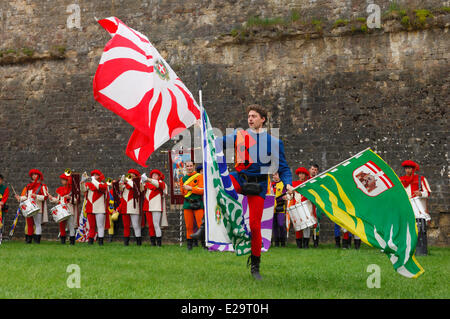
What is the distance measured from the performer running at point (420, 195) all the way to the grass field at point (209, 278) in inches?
31.8

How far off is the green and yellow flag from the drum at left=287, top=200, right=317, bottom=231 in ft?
18.2

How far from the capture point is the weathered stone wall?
13070 millimetres

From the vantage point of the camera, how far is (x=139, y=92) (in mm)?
6535

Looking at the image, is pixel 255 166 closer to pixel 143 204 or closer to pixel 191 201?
pixel 191 201

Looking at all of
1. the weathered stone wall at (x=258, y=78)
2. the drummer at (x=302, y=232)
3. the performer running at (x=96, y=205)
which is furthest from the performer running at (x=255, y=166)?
the performer running at (x=96, y=205)

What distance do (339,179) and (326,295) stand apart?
4.65ft

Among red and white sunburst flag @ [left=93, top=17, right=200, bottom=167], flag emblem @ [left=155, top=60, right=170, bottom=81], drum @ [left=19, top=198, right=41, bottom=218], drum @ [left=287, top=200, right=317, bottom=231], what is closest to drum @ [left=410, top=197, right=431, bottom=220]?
drum @ [left=287, top=200, right=317, bottom=231]

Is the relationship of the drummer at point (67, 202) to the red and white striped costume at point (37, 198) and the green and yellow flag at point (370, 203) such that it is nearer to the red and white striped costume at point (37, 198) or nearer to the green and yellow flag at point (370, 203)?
the red and white striped costume at point (37, 198)

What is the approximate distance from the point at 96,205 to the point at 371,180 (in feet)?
28.4

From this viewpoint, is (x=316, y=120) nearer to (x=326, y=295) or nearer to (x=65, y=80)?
(x=65, y=80)

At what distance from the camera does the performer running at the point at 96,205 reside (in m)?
13.4

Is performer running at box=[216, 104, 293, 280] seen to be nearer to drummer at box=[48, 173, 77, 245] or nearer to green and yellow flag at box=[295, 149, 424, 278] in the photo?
green and yellow flag at box=[295, 149, 424, 278]

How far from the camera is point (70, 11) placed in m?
16.1

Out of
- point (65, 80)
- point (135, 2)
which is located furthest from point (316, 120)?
point (65, 80)
